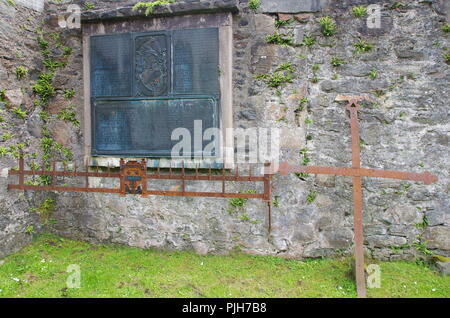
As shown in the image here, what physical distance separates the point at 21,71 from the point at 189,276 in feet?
10.2

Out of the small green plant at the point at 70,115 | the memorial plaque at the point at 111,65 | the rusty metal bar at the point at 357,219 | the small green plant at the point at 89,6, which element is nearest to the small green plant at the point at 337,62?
the rusty metal bar at the point at 357,219

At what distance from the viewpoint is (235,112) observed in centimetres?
397

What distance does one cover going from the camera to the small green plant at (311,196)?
3867mm

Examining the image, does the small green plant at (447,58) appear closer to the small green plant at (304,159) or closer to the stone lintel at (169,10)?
the small green plant at (304,159)

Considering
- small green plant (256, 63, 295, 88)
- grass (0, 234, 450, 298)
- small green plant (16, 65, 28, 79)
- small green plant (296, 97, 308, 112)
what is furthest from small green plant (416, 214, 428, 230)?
small green plant (16, 65, 28, 79)

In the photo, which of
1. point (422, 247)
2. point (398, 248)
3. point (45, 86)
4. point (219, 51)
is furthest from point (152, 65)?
point (422, 247)

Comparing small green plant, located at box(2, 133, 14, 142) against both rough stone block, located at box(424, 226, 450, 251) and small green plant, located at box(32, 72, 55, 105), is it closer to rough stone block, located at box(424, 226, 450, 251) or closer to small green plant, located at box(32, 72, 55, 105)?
small green plant, located at box(32, 72, 55, 105)

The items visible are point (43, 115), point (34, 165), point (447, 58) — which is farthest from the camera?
point (43, 115)

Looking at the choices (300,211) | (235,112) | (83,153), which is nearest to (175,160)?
(235,112)

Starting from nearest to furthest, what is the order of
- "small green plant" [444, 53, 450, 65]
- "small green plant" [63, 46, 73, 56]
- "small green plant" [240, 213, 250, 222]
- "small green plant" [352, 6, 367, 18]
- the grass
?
the grass → "small green plant" [444, 53, 450, 65] → "small green plant" [352, 6, 367, 18] → "small green plant" [240, 213, 250, 222] → "small green plant" [63, 46, 73, 56]

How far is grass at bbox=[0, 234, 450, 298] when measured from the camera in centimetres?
330

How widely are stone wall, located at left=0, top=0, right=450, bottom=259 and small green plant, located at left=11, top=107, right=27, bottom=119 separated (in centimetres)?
17

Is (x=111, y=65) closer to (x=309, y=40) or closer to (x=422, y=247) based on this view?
(x=309, y=40)

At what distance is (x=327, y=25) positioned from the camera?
3.72m
